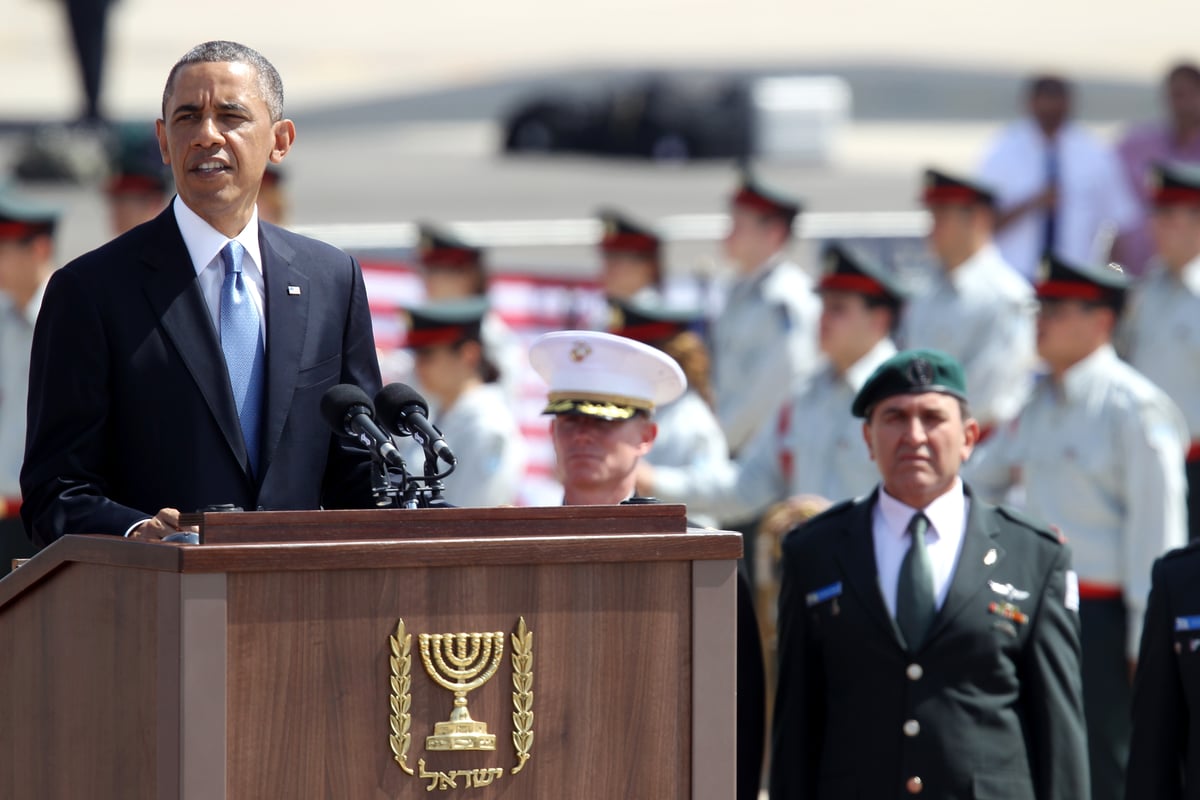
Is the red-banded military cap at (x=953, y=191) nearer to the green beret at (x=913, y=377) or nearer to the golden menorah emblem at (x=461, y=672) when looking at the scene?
the green beret at (x=913, y=377)

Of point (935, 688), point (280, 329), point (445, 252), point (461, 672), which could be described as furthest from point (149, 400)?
point (445, 252)

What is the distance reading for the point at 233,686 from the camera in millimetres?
2359

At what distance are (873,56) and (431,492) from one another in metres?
38.5

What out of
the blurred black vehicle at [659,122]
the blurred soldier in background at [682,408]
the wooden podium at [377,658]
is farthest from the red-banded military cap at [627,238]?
the blurred black vehicle at [659,122]

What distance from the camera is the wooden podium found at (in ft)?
7.72

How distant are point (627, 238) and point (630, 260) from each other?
11 cm

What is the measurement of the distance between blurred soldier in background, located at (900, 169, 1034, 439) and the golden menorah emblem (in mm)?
5247

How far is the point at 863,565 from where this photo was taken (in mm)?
4027

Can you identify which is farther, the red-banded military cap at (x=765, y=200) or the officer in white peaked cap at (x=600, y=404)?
the red-banded military cap at (x=765, y=200)

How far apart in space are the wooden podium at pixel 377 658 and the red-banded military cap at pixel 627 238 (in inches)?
261

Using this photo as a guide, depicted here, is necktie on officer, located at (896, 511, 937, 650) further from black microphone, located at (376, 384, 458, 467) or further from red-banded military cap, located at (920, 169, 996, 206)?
red-banded military cap, located at (920, 169, 996, 206)

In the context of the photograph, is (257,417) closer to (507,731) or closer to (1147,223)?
(507,731)

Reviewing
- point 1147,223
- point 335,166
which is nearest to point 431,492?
point 1147,223

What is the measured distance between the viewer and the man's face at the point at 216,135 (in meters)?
2.67
